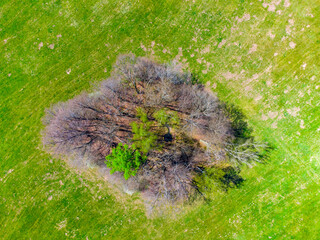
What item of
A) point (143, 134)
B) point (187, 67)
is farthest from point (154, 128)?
point (187, 67)

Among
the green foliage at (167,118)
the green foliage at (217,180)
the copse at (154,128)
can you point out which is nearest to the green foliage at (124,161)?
the copse at (154,128)

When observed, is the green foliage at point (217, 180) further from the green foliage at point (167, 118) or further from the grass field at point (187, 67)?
the green foliage at point (167, 118)

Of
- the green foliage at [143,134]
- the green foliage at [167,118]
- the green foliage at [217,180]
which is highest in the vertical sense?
the green foliage at [167,118]

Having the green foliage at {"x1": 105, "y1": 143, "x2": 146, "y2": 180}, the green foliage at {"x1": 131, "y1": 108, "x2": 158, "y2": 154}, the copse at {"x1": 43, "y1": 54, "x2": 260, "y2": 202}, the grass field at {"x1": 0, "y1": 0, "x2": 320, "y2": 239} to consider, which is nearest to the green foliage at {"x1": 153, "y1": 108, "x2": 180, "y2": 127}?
the copse at {"x1": 43, "y1": 54, "x2": 260, "y2": 202}

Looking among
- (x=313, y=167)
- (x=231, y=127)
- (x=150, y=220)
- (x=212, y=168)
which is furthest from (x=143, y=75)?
(x=313, y=167)

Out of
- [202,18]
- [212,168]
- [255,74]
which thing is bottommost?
[212,168]

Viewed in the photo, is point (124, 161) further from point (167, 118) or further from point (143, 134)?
point (167, 118)

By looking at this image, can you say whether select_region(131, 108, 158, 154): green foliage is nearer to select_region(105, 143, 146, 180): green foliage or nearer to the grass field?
select_region(105, 143, 146, 180): green foliage

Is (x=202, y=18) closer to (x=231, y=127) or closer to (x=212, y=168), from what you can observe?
(x=231, y=127)

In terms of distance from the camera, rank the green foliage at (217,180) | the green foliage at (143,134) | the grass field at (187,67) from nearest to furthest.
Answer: the grass field at (187,67) < the green foliage at (217,180) < the green foliage at (143,134)
